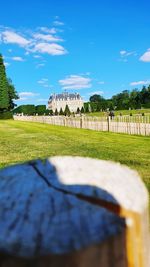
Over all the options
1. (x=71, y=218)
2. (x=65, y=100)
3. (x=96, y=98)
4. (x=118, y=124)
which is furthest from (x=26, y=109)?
(x=71, y=218)

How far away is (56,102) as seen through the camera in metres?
183

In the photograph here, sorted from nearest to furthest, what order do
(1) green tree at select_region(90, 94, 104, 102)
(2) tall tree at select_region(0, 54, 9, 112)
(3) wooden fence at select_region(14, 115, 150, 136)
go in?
(3) wooden fence at select_region(14, 115, 150, 136), (2) tall tree at select_region(0, 54, 9, 112), (1) green tree at select_region(90, 94, 104, 102)

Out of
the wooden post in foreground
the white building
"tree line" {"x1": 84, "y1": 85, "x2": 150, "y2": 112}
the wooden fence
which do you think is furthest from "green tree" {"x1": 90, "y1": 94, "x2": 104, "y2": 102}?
the wooden post in foreground

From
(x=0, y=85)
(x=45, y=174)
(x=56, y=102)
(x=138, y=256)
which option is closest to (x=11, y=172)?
(x=45, y=174)

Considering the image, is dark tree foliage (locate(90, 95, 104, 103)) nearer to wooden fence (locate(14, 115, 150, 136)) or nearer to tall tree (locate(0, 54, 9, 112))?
tall tree (locate(0, 54, 9, 112))

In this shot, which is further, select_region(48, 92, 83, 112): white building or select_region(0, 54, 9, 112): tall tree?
select_region(48, 92, 83, 112): white building

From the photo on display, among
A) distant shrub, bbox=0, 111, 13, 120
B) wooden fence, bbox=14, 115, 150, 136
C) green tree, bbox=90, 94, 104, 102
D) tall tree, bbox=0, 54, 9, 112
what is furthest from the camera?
green tree, bbox=90, 94, 104, 102

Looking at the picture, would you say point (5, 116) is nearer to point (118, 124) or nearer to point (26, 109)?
point (118, 124)

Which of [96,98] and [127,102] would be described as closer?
[127,102]

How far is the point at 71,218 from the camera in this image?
4.78 ft

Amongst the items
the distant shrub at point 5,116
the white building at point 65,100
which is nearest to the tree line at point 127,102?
the white building at point 65,100

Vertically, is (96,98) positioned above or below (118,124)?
above

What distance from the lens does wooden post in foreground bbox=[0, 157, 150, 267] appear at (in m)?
1.37

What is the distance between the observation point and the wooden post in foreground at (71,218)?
137cm
